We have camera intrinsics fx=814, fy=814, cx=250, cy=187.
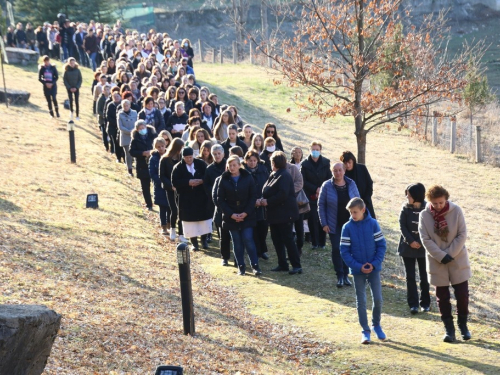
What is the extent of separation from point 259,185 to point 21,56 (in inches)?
1026

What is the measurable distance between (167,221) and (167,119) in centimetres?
435

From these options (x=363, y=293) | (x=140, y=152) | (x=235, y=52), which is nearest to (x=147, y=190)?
(x=140, y=152)

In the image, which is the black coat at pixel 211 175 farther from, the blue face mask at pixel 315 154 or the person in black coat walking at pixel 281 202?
the blue face mask at pixel 315 154

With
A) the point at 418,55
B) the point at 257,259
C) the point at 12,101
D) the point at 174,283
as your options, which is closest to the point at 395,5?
the point at 418,55

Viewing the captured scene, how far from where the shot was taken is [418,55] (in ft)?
60.1

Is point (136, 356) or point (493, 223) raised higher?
point (136, 356)

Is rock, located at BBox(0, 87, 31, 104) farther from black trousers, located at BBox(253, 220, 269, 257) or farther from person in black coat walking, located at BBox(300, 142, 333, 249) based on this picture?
person in black coat walking, located at BBox(300, 142, 333, 249)

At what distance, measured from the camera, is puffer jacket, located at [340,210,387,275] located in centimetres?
972

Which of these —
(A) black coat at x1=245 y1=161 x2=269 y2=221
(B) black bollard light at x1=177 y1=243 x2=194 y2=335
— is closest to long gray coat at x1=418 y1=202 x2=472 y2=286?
(B) black bollard light at x1=177 y1=243 x2=194 y2=335

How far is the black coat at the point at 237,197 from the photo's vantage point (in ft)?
41.8

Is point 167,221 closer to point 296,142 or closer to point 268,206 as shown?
point 268,206

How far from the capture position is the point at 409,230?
36.0 feet

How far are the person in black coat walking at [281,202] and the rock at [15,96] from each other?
15.3m

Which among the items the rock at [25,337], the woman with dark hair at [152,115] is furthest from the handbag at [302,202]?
the rock at [25,337]
